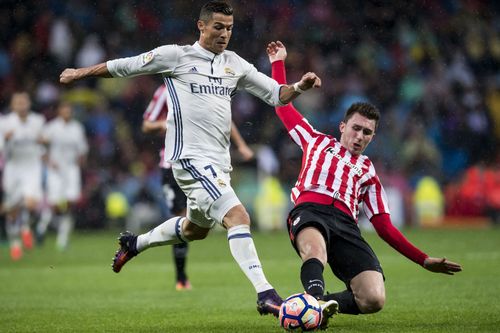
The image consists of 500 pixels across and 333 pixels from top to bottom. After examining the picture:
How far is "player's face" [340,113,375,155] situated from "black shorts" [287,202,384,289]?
525 mm

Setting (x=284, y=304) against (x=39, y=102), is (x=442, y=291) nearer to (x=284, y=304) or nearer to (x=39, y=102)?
(x=284, y=304)

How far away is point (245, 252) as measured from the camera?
665cm

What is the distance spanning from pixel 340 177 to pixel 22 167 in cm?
980

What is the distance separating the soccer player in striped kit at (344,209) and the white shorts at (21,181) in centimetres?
922

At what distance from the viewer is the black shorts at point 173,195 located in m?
10.3

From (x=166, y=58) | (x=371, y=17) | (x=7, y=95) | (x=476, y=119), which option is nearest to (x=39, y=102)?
(x=7, y=95)

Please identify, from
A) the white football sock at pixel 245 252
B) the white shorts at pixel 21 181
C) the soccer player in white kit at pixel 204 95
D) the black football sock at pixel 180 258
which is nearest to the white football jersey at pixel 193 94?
the soccer player in white kit at pixel 204 95

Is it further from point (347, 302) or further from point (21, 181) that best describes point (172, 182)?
point (21, 181)

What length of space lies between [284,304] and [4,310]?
3.19 metres

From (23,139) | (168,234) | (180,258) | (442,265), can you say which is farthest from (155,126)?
(23,139)

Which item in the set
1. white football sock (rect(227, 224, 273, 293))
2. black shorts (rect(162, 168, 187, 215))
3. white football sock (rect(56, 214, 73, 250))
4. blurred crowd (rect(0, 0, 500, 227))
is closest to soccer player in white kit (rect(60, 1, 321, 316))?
white football sock (rect(227, 224, 273, 293))

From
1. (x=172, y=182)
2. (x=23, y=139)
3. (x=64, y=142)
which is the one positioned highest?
(x=64, y=142)

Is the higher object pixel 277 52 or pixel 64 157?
pixel 64 157

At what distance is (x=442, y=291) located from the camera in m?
9.26
